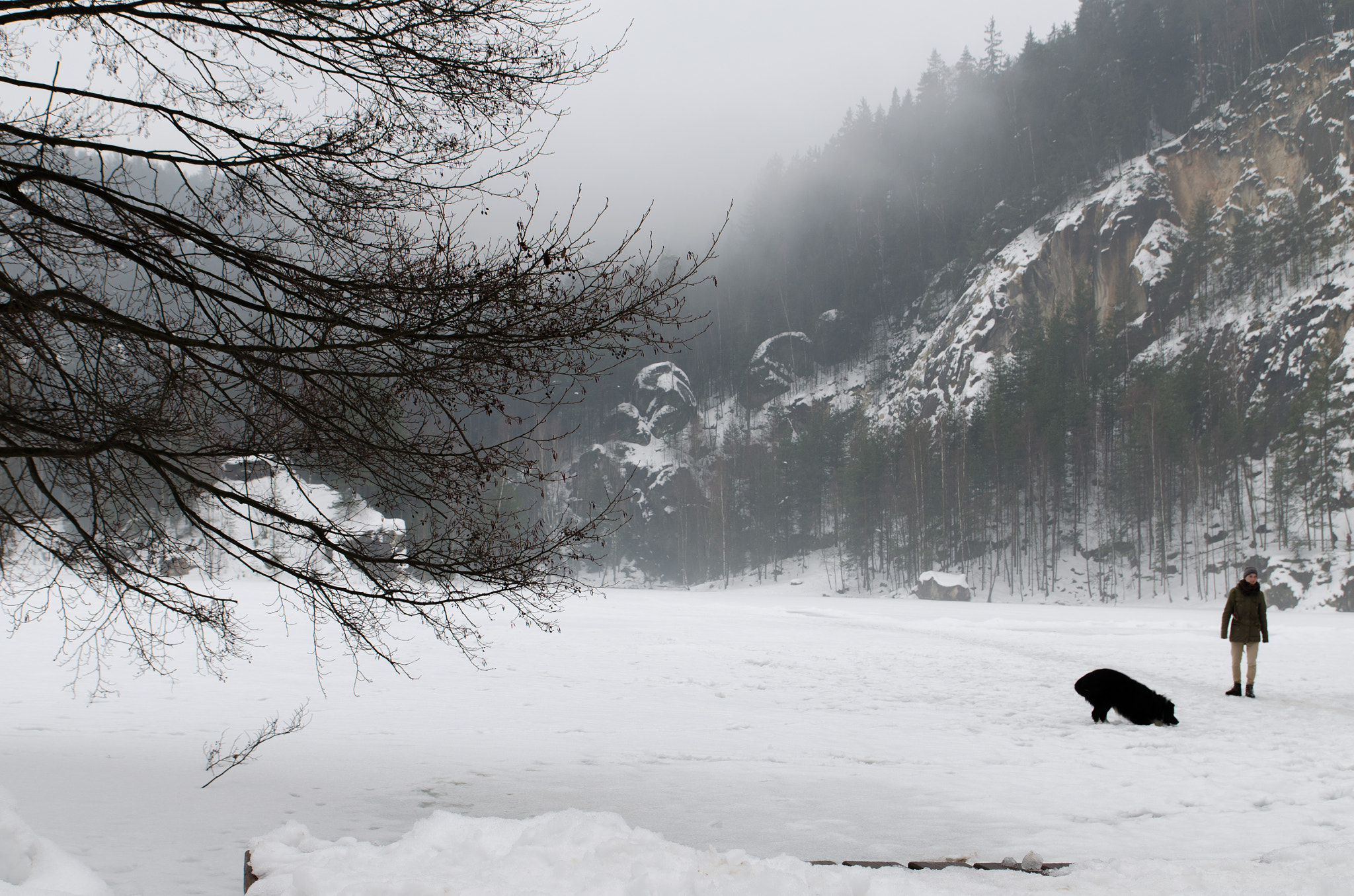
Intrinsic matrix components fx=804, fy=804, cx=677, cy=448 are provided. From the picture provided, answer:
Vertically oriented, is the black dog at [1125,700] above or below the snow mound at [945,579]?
above

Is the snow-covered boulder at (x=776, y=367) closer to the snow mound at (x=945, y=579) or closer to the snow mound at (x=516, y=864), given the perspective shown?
the snow mound at (x=945, y=579)

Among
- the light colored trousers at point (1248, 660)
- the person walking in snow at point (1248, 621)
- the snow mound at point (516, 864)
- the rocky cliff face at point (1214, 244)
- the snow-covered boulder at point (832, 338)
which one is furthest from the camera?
the snow-covered boulder at point (832, 338)

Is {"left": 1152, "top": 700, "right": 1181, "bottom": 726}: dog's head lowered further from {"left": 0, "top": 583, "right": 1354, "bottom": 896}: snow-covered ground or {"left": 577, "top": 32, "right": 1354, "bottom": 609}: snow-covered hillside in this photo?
{"left": 577, "top": 32, "right": 1354, "bottom": 609}: snow-covered hillside

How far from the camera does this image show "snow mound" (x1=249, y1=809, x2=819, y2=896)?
2896 millimetres

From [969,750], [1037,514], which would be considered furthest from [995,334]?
[969,750]

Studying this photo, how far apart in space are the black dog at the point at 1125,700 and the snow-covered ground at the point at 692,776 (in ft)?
0.63

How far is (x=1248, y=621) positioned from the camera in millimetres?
10922

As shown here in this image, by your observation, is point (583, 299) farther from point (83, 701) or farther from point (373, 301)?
point (83, 701)

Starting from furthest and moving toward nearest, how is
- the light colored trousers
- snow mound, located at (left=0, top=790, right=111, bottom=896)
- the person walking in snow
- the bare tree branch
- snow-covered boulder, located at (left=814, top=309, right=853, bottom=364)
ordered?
snow-covered boulder, located at (left=814, top=309, right=853, bottom=364) → the light colored trousers → the person walking in snow → the bare tree branch → snow mound, located at (left=0, top=790, right=111, bottom=896)

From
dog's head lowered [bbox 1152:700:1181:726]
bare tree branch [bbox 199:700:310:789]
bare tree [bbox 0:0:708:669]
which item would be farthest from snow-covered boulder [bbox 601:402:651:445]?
bare tree [bbox 0:0:708:669]

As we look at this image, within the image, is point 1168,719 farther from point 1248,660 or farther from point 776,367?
point 776,367

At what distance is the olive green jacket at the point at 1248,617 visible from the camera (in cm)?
1089

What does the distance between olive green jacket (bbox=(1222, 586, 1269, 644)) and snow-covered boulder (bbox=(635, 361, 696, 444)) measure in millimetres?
83247

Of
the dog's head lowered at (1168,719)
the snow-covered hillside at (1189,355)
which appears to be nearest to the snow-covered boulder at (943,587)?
the snow-covered hillside at (1189,355)
